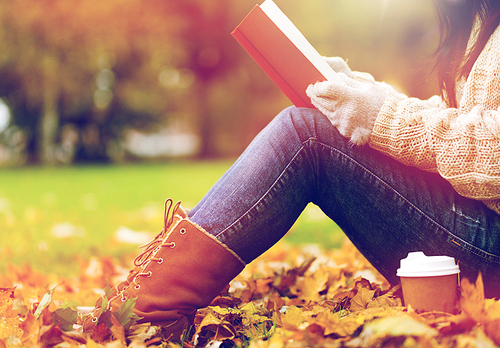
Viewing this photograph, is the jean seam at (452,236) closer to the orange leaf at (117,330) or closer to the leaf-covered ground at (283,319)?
the leaf-covered ground at (283,319)

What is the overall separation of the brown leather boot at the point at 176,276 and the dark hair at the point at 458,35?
878 mm

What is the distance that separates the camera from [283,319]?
3.65 ft

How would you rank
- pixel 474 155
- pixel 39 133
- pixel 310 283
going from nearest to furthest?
pixel 474 155
pixel 310 283
pixel 39 133

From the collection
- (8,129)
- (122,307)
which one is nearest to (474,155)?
(122,307)

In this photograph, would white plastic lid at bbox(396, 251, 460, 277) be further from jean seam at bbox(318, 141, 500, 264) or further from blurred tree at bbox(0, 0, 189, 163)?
blurred tree at bbox(0, 0, 189, 163)

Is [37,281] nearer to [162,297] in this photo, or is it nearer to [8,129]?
[162,297]

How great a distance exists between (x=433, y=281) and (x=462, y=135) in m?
0.38

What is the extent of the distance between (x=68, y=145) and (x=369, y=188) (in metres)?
17.0

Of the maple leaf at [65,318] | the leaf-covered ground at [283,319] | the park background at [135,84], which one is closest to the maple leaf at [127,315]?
the leaf-covered ground at [283,319]

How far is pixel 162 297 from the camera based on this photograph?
118 cm

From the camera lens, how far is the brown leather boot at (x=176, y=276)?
1181 mm

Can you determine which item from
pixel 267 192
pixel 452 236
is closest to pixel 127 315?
pixel 267 192

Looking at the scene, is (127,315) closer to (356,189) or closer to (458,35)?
(356,189)

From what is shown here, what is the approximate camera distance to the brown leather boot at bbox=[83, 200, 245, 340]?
1181 mm
